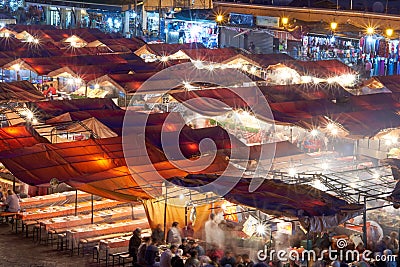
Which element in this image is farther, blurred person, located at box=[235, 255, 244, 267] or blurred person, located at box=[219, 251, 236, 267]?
blurred person, located at box=[219, 251, 236, 267]

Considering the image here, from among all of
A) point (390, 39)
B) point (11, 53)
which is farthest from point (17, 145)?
point (390, 39)

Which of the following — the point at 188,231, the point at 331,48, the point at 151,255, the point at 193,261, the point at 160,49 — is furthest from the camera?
the point at 331,48

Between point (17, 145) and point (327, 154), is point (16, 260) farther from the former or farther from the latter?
point (327, 154)

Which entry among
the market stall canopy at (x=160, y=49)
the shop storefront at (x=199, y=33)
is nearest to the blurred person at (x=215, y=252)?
the market stall canopy at (x=160, y=49)

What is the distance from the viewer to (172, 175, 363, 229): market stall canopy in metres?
11.0

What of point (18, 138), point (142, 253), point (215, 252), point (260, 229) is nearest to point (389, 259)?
point (260, 229)

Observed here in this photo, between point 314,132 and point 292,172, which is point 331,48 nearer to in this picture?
point 314,132

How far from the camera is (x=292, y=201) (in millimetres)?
11297

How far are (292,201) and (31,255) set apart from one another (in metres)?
4.31

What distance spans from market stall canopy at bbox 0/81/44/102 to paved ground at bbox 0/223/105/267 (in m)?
6.97

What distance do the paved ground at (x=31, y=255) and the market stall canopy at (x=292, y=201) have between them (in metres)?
2.08

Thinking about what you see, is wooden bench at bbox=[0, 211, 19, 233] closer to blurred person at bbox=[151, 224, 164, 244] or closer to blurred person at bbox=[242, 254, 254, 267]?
blurred person at bbox=[151, 224, 164, 244]

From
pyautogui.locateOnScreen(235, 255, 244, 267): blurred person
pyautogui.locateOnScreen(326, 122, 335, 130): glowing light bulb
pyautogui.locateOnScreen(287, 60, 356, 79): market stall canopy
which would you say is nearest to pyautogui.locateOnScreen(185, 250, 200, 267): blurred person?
pyautogui.locateOnScreen(235, 255, 244, 267): blurred person

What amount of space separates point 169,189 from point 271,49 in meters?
23.9
